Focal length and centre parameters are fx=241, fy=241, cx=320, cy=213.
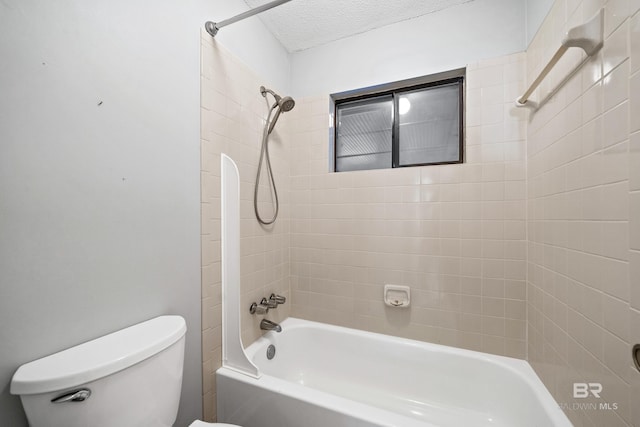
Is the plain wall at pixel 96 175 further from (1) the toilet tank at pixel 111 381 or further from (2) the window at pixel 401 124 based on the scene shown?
(2) the window at pixel 401 124

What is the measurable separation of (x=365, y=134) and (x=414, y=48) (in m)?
0.60

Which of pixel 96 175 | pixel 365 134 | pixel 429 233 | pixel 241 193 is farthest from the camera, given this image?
pixel 365 134

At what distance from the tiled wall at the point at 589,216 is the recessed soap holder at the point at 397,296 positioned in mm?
631

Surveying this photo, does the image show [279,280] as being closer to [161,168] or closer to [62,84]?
[161,168]

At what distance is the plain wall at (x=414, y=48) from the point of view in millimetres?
1382

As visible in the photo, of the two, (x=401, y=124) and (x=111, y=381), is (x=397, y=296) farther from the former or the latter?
(x=111, y=381)

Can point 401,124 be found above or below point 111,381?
above

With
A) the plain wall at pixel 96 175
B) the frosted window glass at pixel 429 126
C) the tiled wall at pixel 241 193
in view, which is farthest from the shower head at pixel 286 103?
the frosted window glass at pixel 429 126

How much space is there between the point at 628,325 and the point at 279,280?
1.59m

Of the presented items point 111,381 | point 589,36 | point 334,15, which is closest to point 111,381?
point 111,381

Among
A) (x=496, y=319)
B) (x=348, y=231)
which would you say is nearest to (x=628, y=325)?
(x=496, y=319)

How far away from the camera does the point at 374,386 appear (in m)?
1.54

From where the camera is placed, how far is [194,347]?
3.69 ft

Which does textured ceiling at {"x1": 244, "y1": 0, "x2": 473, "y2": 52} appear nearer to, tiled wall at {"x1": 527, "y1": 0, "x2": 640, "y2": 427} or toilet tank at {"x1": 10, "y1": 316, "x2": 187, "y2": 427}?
tiled wall at {"x1": 527, "y1": 0, "x2": 640, "y2": 427}
